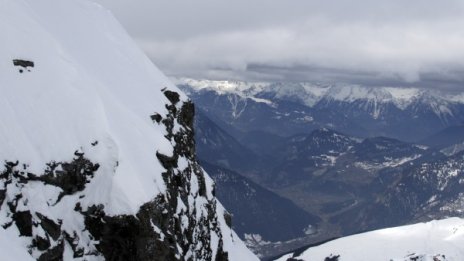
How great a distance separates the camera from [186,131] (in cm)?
7575

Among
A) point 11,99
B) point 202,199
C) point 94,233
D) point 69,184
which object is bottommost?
point 202,199

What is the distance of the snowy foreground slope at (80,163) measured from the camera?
4041cm

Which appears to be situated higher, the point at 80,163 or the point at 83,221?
the point at 80,163

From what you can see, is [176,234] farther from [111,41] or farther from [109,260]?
[111,41]

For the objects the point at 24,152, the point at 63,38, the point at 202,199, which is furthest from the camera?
the point at 202,199

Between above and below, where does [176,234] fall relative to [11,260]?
below

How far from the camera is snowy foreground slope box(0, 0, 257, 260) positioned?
4041 centimetres

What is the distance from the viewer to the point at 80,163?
4512 cm

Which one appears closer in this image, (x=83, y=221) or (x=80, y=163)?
(x=83, y=221)

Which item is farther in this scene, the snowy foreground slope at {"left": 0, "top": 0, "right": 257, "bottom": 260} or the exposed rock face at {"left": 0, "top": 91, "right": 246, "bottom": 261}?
the snowy foreground slope at {"left": 0, "top": 0, "right": 257, "bottom": 260}

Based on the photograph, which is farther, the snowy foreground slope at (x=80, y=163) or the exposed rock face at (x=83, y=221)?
the snowy foreground slope at (x=80, y=163)

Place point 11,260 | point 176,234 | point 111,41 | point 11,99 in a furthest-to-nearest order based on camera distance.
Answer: point 111,41, point 176,234, point 11,99, point 11,260

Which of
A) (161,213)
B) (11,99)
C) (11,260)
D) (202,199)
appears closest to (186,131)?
(202,199)

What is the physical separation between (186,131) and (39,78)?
28852mm
